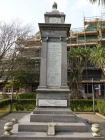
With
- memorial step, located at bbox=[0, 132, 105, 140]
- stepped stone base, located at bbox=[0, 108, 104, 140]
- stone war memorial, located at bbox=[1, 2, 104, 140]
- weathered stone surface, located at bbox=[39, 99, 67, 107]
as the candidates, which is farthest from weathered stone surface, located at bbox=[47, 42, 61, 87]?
memorial step, located at bbox=[0, 132, 105, 140]

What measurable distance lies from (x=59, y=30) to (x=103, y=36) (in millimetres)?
25176

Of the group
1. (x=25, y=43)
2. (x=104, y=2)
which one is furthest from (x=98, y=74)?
(x=104, y=2)

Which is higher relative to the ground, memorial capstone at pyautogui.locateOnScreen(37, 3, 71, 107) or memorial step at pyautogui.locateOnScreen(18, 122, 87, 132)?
memorial capstone at pyautogui.locateOnScreen(37, 3, 71, 107)

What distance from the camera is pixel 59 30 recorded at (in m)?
7.63

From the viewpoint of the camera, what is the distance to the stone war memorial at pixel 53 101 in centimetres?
496

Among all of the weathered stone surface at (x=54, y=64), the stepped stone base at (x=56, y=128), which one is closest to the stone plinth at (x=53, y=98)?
the stepped stone base at (x=56, y=128)

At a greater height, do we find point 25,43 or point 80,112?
point 25,43

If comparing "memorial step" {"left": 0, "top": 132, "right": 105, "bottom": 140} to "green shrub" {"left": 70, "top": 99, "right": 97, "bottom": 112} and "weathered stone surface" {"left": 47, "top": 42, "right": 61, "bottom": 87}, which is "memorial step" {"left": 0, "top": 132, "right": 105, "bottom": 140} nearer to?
"weathered stone surface" {"left": 47, "top": 42, "right": 61, "bottom": 87}

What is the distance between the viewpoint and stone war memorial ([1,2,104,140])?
496 cm

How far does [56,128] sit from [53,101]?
1.52 m

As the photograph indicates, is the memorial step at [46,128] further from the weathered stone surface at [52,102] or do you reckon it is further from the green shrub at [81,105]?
the green shrub at [81,105]

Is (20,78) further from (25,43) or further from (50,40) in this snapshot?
(50,40)

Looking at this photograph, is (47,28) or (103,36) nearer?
(47,28)

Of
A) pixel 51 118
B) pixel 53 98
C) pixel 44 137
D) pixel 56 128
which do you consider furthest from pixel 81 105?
pixel 44 137
